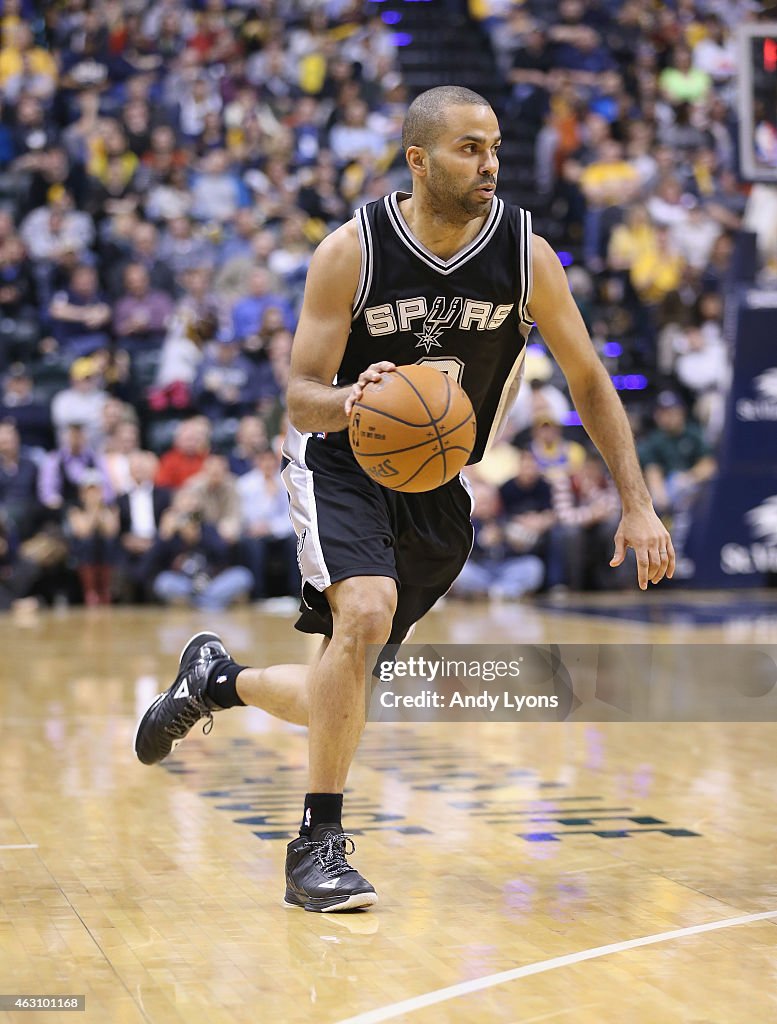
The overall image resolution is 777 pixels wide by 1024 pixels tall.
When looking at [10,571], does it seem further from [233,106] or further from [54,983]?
[54,983]

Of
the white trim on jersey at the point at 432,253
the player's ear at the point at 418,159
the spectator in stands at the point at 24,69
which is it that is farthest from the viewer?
the spectator in stands at the point at 24,69

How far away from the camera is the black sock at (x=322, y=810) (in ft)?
14.1

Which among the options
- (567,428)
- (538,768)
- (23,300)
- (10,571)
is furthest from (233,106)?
(538,768)

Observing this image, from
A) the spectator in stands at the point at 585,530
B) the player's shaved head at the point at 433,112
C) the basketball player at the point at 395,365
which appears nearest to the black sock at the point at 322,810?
the basketball player at the point at 395,365

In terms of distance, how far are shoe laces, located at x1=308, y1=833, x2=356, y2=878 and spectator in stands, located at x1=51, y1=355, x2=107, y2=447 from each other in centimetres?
1064

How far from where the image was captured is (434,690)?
4938 millimetres

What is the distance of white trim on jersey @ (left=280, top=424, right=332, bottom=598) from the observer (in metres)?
4.34

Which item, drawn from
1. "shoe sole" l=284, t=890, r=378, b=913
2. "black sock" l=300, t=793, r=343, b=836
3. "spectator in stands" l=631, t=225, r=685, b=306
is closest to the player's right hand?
"black sock" l=300, t=793, r=343, b=836

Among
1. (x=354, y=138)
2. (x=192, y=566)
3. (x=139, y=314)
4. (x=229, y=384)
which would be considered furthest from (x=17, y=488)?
(x=354, y=138)

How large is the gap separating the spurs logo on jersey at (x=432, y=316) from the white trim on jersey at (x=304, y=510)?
1.25ft

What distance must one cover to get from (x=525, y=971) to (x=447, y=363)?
1761 mm

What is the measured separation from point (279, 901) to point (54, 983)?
3.09 ft

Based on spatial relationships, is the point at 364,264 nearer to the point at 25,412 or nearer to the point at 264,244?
the point at 25,412

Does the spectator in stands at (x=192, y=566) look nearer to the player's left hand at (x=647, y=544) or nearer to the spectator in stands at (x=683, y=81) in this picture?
the spectator in stands at (x=683, y=81)
